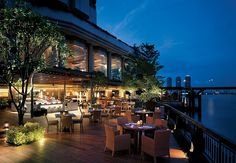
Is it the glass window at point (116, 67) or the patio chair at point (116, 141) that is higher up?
the glass window at point (116, 67)

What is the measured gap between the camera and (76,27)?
2539cm

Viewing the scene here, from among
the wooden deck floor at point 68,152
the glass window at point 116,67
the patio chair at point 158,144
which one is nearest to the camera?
the patio chair at point 158,144

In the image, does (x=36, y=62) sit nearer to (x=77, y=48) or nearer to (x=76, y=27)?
(x=76, y=27)

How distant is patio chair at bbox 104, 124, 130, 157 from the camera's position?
20.2 ft

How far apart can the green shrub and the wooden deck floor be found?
0.23 m

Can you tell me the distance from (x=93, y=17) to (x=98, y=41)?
30.3ft

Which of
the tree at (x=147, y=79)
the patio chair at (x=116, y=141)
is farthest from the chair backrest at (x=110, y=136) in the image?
the tree at (x=147, y=79)

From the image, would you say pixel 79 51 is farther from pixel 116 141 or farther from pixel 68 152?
pixel 116 141

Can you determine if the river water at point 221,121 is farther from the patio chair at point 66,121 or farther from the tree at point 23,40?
the tree at point 23,40

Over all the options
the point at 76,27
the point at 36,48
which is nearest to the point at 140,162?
the point at 36,48

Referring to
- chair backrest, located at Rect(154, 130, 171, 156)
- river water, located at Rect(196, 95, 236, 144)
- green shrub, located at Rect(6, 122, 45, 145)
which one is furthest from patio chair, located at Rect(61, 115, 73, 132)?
river water, located at Rect(196, 95, 236, 144)

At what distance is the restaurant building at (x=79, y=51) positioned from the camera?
2281 centimetres

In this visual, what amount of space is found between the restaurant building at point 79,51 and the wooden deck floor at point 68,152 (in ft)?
29.0

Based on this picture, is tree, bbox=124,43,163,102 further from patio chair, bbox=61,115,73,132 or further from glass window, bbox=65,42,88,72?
glass window, bbox=65,42,88,72
